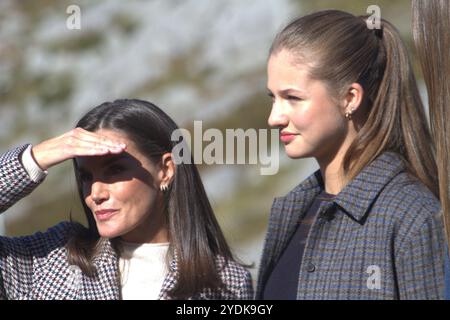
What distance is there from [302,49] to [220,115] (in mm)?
4488

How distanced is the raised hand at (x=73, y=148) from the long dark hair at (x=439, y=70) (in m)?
1.05

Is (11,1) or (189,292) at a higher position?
(11,1)

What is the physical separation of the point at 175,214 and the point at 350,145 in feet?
1.94

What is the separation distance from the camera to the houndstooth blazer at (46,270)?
246cm

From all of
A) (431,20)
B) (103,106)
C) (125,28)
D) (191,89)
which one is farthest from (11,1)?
(431,20)

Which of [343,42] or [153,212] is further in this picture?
[153,212]

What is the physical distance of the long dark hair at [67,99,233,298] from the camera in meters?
2.57

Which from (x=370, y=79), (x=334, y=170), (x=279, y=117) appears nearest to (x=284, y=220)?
(x=334, y=170)

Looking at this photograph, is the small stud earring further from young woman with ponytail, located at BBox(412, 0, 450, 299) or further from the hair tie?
young woman with ponytail, located at BBox(412, 0, 450, 299)

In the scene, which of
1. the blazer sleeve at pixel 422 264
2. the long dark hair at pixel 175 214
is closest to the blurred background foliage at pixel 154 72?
the long dark hair at pixel 175 214

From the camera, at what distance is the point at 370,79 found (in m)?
2.47

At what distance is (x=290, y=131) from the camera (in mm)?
2389

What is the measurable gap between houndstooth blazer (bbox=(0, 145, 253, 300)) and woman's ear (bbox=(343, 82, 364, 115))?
2.06 feet

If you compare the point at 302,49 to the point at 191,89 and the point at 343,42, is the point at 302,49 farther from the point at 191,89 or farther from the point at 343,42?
the point at 191,89
